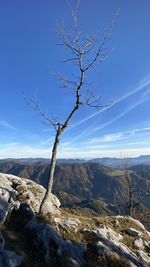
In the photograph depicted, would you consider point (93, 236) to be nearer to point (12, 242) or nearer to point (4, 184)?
point (12, 242)

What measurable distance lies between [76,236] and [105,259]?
3.29 metres

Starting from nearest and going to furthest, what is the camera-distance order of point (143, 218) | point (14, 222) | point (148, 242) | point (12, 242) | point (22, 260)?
1. point (22, 260)
2. point (12, 242)
3. point (14, 222)
4. point (148, 242)
5. point (143, 218)

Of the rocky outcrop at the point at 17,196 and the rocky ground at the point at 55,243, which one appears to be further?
the rocky outcrop at the point at 17,196

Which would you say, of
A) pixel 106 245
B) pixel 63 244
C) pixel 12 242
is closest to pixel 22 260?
pixel 12 242

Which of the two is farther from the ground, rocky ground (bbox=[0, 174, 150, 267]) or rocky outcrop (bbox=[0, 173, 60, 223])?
rocky outcrop (bbox=[0, 173, 60, 223])

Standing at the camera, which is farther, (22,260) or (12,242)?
(12,242)

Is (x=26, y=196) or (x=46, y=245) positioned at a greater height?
(x=26, y=196)

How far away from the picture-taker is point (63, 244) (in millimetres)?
20250

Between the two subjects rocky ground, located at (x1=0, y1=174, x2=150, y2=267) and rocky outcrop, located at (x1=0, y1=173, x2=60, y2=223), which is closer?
rocky ground, located at (x1=0, y1=174, x2=150, y2=267)

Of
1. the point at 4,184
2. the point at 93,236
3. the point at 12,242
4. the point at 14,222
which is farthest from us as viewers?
the point at 4,184

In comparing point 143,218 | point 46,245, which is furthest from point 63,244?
point 143,218

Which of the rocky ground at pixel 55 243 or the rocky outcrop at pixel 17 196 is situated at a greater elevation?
the rocky outcrop at pixel 17 196

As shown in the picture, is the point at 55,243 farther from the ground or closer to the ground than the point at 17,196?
closer to the ground

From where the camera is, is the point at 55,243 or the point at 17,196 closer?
the point at 55,243
